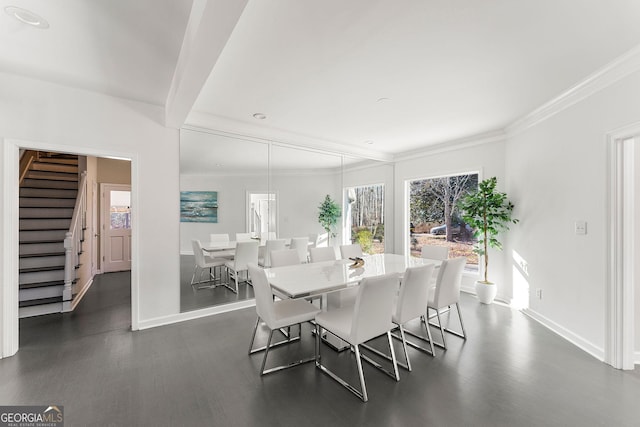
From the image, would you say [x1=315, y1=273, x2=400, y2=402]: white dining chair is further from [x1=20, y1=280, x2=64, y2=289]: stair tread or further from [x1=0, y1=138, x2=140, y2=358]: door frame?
[x1=20, y1=280, x2=64, y2=289]: stair tread

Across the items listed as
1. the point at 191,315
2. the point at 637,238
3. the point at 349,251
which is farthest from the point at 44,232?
the point at 637,238

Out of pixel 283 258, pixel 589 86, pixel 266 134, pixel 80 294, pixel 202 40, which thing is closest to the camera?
pixel 202 40

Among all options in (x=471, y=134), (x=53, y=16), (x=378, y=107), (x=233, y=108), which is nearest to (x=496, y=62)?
(x=378, y=107)

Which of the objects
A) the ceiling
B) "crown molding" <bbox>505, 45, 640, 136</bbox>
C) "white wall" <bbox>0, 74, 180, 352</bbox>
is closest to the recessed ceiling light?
the ceiling

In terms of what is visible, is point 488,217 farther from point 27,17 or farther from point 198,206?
point 27,17

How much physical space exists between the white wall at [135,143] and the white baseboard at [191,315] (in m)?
0.04

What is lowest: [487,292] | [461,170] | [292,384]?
[292,384]

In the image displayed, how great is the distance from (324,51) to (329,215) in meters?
3.19

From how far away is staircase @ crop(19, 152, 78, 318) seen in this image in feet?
11.7

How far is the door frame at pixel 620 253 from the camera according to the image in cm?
236

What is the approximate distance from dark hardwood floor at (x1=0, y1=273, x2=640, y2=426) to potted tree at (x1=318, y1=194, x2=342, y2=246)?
95.9 inches

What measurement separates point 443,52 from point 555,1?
2.24 ft

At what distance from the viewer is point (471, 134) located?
438cm

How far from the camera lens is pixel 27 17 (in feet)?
5.88
